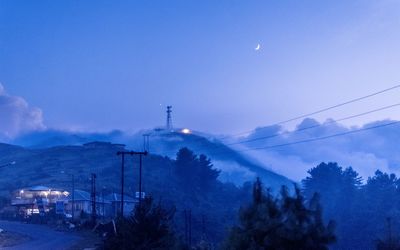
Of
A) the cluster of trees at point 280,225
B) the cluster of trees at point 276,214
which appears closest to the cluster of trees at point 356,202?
the cluster of trees at point 276,214

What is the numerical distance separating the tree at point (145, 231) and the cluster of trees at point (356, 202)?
81222 mm

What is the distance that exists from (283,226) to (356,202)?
432 ft

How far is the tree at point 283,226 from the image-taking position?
13508 millimetres

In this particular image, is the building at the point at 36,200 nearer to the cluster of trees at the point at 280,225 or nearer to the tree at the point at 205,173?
the tree at the point at 205,173

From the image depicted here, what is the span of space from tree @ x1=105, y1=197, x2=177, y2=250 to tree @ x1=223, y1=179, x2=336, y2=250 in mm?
11373

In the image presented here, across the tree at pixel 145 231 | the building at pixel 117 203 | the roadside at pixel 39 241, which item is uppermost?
the building at pixel 117 203

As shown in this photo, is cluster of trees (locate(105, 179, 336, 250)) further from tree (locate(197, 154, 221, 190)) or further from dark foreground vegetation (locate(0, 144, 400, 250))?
tree (locate(197, 154, 221, 190))

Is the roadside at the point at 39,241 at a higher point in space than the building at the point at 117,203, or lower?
lower

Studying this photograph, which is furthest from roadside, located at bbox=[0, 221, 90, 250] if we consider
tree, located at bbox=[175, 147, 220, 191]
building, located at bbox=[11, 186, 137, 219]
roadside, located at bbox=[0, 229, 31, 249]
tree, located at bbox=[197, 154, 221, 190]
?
tree, located at bbox=[197, 154, 221, 190]

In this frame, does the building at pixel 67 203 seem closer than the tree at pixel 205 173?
Yes

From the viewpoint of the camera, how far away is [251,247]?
13.9 metres

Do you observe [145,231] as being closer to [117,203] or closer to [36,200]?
[117,203]

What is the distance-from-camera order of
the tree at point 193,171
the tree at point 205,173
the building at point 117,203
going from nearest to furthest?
the building at point 117,203, the tree at point 193,171, the tree at point 205,173

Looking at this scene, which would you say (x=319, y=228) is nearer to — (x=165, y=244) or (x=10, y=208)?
(x=165, y=244)
